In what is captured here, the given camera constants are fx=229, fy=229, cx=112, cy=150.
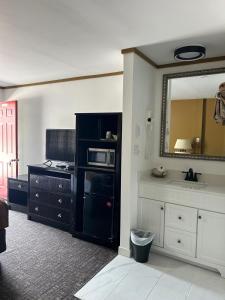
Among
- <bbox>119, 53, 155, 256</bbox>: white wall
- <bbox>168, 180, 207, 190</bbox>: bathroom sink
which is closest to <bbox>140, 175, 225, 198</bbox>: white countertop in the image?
<bbox>168, 180, 207, 190</bbox>: bathroom sink

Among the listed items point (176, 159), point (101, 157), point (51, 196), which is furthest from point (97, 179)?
point (176, 159)

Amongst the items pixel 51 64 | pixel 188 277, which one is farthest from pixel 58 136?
pixel 188 277

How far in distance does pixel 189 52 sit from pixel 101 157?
1.66m

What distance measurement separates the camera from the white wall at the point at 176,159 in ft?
9.45

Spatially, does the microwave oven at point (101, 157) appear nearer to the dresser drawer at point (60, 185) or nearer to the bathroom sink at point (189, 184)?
the dresser drawer at point (60, 185)

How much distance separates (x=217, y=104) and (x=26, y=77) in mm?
3223

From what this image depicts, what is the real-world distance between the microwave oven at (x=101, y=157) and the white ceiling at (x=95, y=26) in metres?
1.22

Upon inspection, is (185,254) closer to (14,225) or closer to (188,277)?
(188,277)

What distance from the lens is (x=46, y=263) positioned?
259cm

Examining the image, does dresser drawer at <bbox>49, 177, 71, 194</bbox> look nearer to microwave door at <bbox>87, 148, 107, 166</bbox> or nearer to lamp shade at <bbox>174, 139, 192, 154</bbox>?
microwave door at <bbox>87, 148, 107, 166</bbox>

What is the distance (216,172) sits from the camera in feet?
9.44

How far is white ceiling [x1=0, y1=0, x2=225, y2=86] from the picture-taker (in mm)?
1796

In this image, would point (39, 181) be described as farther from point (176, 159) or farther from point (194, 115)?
point (194, 115)

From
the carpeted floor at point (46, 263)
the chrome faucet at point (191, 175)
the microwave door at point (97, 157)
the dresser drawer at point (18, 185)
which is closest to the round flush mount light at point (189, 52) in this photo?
the chrome faucet at point (191, 175)
